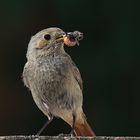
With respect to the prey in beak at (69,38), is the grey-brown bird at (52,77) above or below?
below

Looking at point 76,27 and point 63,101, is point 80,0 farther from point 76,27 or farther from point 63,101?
point 63,101

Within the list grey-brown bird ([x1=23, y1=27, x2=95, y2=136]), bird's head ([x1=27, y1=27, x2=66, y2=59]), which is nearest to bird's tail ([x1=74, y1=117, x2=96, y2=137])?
grey-brown bird ([x1=23, y1=27, x2=95, y2=136])

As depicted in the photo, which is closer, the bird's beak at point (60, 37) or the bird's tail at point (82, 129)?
the bird's beak at point (60, 37)

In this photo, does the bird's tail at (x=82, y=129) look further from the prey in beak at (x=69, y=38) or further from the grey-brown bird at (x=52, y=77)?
the prey in beak at (x=69, y=38)

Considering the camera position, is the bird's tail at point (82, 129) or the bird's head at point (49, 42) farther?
the bird's tail at point (82, 129)

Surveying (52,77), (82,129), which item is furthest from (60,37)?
(82,129)

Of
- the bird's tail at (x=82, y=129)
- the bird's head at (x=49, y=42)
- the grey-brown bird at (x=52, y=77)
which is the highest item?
the bird's head at (x=49, y=42)

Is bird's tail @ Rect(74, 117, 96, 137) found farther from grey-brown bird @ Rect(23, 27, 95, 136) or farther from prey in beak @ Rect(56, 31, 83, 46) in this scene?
prey in beak @ Rect(56, 31, 83, 46)

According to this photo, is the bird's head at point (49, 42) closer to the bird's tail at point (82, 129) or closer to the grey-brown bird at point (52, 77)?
the grey-brown bird at point (52, 77)

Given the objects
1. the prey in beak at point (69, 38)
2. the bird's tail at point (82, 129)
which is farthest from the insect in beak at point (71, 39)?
the bird's tail at point (82, 129)
